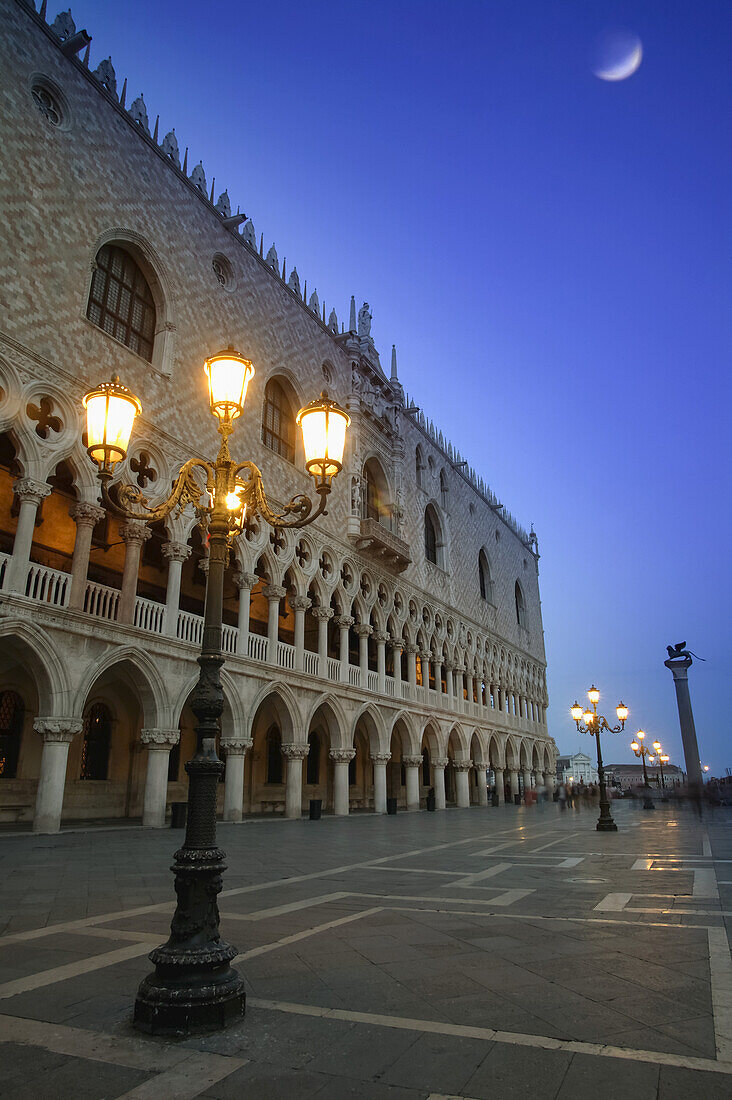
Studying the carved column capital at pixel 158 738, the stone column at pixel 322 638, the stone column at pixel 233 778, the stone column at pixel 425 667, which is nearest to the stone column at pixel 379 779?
the stone column at pixel 322 638

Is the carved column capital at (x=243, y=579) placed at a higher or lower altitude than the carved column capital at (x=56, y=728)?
higher

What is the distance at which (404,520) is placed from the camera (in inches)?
1065

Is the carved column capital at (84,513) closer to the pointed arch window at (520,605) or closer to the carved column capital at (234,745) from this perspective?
the carved column capital at (234,745)

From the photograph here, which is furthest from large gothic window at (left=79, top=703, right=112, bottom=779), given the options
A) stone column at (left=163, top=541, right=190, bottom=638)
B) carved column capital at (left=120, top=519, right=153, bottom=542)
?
carved column capital at (left=120, top=519, right=153, bottom=542)

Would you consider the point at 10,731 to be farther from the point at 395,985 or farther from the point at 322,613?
the point at 395,985

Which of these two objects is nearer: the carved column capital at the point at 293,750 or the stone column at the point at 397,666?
the carved column capital at the point at 293,750

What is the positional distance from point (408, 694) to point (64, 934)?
21.1 m

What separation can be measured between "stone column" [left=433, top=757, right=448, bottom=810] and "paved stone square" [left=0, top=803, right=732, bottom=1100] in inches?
769

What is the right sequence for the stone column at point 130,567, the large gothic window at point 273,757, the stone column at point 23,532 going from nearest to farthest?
the stone column at point 23,532 → the stone column at point 130,567 → the large gothic window at point 273,757

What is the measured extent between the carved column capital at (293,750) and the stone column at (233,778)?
2.27 m

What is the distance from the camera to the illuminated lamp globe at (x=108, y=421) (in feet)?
16.5

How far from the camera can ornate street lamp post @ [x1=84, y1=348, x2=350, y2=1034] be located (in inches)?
122

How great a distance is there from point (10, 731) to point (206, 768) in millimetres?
13145

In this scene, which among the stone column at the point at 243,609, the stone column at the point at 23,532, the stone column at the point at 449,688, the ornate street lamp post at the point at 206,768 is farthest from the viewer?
the stone column at the point at 449,688
